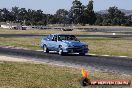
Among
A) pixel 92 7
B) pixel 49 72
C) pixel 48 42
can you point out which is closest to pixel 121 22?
pixel 92 7

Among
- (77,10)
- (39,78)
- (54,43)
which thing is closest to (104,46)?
(54,43)

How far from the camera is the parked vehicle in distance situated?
27.1 metres

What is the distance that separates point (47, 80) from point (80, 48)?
1319cm

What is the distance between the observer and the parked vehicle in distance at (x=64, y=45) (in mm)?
27094

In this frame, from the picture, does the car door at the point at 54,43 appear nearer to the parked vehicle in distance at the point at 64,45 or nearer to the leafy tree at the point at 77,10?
the parked vehicle in distance at the point at 64,45

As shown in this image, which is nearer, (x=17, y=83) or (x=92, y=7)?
(x=17, y=83)

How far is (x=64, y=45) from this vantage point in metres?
27.4

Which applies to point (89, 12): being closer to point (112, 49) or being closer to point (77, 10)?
point (77, 10)

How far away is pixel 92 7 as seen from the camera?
610ft

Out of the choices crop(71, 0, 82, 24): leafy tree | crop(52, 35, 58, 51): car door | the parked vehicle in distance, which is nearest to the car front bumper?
the parked vehicle in distance

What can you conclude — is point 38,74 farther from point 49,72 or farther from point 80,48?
point 80,48

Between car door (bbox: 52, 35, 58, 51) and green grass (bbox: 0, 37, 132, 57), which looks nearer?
car door (bbox: 52, 35, 58, 51)

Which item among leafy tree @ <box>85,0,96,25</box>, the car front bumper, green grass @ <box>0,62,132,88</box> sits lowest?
leafy tree @ <box>85,0,96,25</box>

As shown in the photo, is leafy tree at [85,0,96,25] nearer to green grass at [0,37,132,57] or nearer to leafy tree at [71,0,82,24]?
leafy tree at [71,0,82,24]
